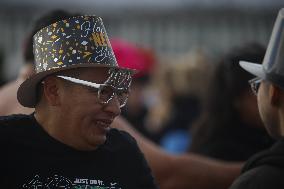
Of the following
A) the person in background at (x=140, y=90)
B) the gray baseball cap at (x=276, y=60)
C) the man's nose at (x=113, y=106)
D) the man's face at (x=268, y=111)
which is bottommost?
the person in background at (x=140, y=90)

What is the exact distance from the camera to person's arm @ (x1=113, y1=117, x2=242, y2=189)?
4.18 metres

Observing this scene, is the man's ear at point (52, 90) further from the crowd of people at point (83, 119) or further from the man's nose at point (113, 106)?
the man's nose at point (113, 106)

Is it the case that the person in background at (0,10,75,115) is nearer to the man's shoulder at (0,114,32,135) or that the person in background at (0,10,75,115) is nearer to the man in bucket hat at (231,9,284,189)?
the man's shoulder at (0,114,32,135)

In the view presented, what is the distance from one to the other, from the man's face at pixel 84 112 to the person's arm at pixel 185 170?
3.56 feet

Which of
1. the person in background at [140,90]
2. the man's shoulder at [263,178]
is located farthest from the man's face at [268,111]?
the person in background at [140,90]

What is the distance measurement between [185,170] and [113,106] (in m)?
1.26

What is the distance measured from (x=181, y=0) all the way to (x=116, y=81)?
9892 mm

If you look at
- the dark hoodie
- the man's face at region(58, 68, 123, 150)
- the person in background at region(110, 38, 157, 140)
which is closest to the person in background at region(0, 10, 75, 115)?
the man's face at region(58, 68, 123, 150)

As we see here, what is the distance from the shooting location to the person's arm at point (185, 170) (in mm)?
4180

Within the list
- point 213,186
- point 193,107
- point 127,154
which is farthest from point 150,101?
point 127,154

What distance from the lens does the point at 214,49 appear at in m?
11.8

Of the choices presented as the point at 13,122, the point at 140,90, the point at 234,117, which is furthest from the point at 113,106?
the point at 140,90

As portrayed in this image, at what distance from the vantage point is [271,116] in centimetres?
318

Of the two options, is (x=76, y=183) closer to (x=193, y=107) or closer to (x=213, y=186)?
(x=213, y=186)
